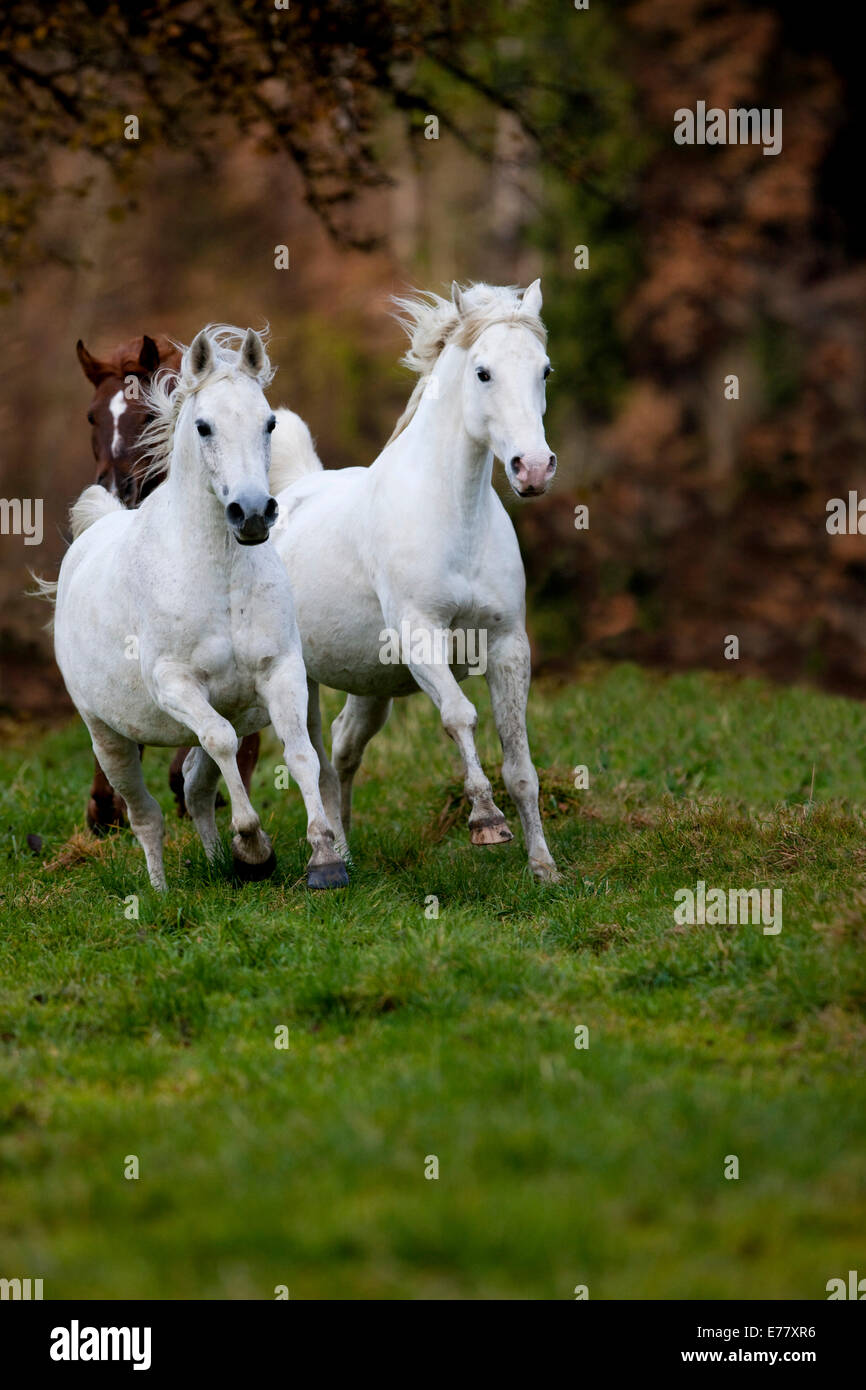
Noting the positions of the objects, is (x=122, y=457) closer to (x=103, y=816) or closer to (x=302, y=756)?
(x=103, y=816)

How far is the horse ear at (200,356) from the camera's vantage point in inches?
271

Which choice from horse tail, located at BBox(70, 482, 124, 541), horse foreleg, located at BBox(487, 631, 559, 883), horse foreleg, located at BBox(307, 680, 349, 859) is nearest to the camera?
horse foreleg, located at BBox(487, 631, 559, 883)

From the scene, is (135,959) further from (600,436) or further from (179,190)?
(179,190)

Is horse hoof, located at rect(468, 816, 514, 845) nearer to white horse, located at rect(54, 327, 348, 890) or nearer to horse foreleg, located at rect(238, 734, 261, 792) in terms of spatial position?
white horse, located at rect(54, 327, 348, 890)

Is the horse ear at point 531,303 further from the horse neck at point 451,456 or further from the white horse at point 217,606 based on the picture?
the white horse at point 217,606

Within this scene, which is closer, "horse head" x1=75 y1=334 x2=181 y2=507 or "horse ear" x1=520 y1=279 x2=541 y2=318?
"horse ear" x1=520 y1=279 x2=541 y2=318

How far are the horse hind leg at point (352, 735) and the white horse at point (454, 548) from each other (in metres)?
0.71

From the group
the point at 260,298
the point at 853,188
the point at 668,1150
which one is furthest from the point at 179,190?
the point at 668,1150

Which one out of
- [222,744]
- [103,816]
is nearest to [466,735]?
[222,744]

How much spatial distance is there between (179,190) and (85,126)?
33.8 ft

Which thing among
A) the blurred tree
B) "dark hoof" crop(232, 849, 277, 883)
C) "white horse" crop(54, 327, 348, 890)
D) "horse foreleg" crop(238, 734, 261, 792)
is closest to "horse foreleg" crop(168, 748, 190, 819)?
"horse foreleg" crop(238, 734, 261, 792)

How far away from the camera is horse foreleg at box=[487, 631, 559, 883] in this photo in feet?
24.2

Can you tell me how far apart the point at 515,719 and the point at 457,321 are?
2024mm

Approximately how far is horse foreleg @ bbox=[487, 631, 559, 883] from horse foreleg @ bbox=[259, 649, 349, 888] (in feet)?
3.21
